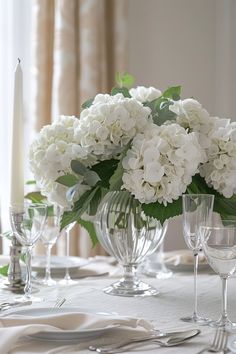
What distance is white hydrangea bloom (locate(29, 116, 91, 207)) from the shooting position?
1.45 metres

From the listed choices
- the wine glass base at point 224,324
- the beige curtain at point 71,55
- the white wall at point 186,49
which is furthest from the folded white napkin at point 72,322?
the white wall at point 186,49

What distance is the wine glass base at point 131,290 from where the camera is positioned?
1.51 meters

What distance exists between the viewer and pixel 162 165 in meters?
1.35

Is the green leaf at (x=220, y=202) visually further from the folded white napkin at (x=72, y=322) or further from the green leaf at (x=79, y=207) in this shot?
the folded white napkin at (x=72, y=322)

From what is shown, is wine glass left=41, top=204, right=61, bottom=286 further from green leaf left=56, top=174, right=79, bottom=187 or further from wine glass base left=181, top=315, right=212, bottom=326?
wine glass base left=181, top=315, right=212, bottom=326

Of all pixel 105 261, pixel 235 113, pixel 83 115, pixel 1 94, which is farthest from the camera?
pixel 235 113

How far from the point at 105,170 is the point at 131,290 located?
282mm

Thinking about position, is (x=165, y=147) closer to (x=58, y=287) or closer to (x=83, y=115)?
(x=83, y=115)

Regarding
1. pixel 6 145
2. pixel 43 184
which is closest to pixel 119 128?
pixel 43 184

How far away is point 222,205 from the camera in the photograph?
58.5 inches

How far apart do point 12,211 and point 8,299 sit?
0.19 metres

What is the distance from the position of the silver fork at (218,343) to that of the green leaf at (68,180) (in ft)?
1.56

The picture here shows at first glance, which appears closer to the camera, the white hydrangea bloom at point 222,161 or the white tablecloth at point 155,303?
the white tablecloth at point 155,303

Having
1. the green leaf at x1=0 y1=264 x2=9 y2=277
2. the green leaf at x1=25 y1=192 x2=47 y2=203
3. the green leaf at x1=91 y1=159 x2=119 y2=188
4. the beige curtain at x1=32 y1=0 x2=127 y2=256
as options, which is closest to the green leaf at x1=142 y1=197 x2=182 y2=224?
the green leaf at x1=91 y1=159 x2=119 y2=188
